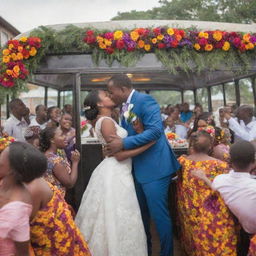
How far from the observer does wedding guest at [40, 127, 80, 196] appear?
3.88 meters

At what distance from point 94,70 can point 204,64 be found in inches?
58.7

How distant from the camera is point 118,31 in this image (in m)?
4.89

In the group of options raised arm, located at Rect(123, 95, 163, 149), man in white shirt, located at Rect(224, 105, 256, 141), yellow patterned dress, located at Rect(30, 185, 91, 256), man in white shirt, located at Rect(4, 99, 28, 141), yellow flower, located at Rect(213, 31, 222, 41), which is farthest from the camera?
man in white shirt, located at Rect(4, 99, 28, 141)

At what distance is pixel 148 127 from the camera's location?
12.2 ft

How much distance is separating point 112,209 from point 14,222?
1671 millimetres

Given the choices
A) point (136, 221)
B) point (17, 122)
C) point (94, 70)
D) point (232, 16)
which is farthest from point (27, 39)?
point (232, 16)

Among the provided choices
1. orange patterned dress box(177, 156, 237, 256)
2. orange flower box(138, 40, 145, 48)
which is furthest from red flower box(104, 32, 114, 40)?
orange patterned dress box(177, 156, 237, 256)

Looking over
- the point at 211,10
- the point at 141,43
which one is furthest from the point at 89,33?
the point at 211,10

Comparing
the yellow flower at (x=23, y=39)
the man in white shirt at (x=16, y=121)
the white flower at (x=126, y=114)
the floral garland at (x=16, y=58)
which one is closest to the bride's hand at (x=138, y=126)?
the white flower at (x=126, y=114)

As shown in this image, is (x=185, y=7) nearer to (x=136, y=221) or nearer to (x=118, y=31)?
(x=118, y=31)

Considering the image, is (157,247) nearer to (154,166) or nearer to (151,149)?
(154,166)

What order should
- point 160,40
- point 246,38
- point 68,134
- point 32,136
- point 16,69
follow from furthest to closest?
1. point 68,134
2. point 32,136
3. point 246,38
4. point 160,40
5. point 16,69

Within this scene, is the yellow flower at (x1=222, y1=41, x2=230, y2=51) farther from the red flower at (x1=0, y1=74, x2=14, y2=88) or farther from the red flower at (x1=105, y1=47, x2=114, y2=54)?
the red flower at (x1=0, y1=74, x2=14, y2=88)

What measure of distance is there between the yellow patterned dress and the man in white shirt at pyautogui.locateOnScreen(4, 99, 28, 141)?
154 inches
